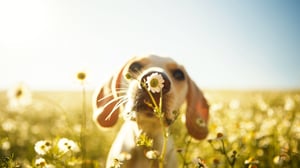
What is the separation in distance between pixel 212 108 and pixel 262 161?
3.06 ft

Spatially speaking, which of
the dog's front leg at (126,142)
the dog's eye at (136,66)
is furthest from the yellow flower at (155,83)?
the dog's eye at (136,66)

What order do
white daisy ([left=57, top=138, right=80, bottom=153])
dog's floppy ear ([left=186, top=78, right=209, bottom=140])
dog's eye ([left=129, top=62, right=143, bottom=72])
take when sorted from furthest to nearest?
dog's floppy ear ([left=186, top=78, right=209, bottom=140]), dog's eye ([left=129, top=62, right=143, bottom=72]), white daisy ([left=57, top=138, right=80, bottom=153])

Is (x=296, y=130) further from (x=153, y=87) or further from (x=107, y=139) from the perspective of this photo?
(x=107, y=139)

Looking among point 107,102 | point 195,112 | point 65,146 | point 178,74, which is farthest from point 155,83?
point 195,112

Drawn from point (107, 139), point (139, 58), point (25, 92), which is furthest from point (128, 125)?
point (107, 139)

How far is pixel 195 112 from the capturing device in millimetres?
4285

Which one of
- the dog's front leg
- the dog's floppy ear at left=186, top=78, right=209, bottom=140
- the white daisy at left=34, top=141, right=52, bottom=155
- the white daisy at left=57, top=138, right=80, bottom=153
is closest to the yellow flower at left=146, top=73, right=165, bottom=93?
the white daisy at left=57, top=138, right=80, bottom=153

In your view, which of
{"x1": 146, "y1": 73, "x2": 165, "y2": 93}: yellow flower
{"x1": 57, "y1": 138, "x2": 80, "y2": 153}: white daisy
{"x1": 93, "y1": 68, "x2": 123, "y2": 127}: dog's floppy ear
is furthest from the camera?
{"x1": 93, "y1": 68, "x2": 123, "y2": 127}: dog's floppy ear

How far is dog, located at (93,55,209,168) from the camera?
3.38 metres

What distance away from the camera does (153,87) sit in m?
2.57

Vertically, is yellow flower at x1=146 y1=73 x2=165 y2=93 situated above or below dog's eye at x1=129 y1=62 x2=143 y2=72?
below

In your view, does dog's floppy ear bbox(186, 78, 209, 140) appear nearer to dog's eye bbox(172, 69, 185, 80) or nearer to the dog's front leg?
dog's eye bbox(172, 69, 185, 80)

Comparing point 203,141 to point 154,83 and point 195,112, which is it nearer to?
point 195,112

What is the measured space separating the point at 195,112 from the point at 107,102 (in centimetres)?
89
